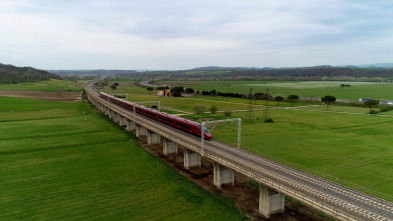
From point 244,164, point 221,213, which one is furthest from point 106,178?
point 244,164

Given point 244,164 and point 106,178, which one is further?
point 106,178

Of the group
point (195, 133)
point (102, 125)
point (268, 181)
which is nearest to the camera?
point (268, 181)

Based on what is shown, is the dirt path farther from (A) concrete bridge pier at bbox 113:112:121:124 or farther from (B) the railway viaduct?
(B) the railway viaduct

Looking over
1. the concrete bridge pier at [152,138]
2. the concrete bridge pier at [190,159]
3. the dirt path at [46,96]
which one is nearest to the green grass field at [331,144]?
the concrete bridge pier at [190,159]

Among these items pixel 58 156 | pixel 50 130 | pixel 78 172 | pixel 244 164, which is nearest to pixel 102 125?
pixel 50 130

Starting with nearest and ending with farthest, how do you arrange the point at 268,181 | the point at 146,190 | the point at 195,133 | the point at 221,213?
the point at 268,181, the point at 221,213, the point at 146,190, the point at 195,133

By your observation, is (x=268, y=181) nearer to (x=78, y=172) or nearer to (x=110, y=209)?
(x=110, y=209)

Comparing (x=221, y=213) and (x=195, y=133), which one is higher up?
(x=195, y=133)
